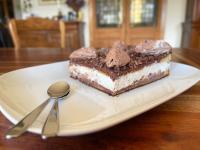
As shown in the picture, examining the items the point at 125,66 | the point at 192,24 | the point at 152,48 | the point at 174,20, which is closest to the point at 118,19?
the point at 174,20

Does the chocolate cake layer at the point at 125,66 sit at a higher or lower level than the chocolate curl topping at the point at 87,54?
lower

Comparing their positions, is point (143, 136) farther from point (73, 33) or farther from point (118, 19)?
point (118, 19)

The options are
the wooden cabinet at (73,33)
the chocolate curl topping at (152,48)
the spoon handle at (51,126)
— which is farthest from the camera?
the wooden cabinet at (73,33)

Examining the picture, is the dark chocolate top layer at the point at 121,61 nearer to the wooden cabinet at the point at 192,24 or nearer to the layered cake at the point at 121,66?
the layered cake at the point at 121,66

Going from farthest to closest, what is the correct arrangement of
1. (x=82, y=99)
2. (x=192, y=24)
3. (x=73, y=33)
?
(x=73, y=33) < (x=192, y=24) < (x=82, y=99)

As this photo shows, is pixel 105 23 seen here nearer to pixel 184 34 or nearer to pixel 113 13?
pixel 113 13

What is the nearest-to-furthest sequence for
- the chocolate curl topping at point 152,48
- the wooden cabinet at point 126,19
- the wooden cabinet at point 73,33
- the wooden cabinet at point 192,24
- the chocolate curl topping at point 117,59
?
the chocolate curl topping at point 117,59 < the chocolate curl topping at point 152,48 < the wooden cabinet at point 192,24 < the wooden cabinet at point 73,33 < the wooden cabinet at point 126,19

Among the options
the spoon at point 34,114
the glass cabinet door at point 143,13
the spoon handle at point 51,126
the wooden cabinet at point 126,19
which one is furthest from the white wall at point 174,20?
the spoon handle at point 51,126
